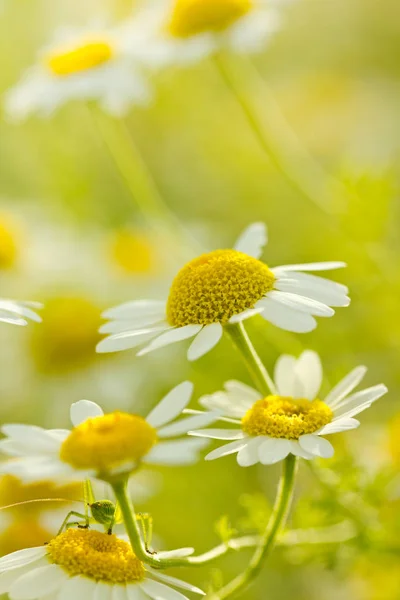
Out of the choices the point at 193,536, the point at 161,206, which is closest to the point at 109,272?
the point at 161,206

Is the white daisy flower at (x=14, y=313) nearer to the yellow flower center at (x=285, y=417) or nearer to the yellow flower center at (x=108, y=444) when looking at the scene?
the yellow flower center at (x=108, y=444)

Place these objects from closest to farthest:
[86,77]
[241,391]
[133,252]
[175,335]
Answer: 1. [175,335]
2. [241,391]
3. [86,77]
4. [133,252]

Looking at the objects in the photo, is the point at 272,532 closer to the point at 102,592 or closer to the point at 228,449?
the point at 228,449

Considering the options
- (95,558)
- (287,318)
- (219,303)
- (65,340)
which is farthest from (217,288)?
(65,340)

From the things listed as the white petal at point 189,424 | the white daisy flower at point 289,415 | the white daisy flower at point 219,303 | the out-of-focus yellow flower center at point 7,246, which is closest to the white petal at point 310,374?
the white daisy flower at point 289,415

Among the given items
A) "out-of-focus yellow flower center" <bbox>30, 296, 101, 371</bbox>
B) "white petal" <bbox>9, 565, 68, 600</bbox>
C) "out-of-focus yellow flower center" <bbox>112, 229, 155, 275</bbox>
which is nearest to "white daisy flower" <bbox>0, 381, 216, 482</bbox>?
"white petal" <bbox>9, 565, 68, 600</bbox>

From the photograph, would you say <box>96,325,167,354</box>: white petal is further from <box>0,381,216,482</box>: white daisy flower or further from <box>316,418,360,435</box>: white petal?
→ <box>316,418,360,435</box>: white petal

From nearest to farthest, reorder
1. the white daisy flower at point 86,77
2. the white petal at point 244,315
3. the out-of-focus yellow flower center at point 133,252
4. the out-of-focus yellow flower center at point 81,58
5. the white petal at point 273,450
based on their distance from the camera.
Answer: the white petal at point 273,450 < the white petal at point 244,315 < the white daisy flower at point 86,77 < the out-of-focus yellow flower center at point 81,58 < the out-of-focus yellow flower center at point 133,252

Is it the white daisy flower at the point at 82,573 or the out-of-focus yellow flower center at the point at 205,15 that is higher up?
the out-of-focus yellow flower center at the point at 205,15
